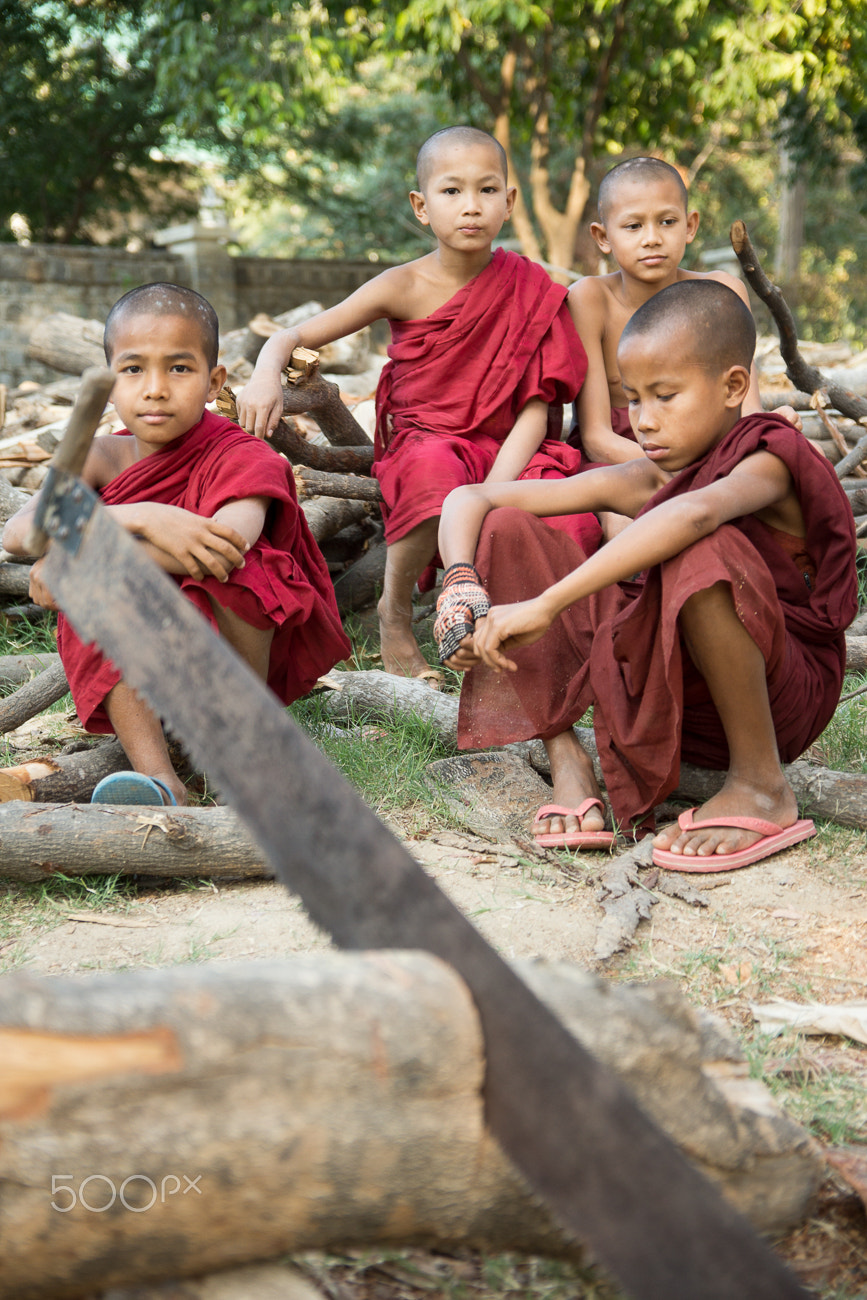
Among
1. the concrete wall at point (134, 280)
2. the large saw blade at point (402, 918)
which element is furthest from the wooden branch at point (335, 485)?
the concrete wall at point (134, 280)

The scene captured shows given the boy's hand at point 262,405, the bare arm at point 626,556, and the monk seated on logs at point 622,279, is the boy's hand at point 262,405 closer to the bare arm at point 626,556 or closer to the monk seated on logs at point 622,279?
Result: the monk seated on logs at point 622,279

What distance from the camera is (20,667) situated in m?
3.62

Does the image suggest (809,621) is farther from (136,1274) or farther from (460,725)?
(136,1274)

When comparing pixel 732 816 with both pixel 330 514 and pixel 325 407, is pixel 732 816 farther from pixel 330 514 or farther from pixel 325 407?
pixel 330 514

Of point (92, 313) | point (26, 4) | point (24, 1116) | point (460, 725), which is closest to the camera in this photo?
point (24, 1116)

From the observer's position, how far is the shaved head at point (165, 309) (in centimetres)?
283

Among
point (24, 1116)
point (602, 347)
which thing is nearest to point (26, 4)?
point (602, 347)

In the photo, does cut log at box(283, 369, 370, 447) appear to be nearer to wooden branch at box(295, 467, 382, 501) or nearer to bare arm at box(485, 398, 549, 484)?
wooden branch at box(295, 467, 382, 501)

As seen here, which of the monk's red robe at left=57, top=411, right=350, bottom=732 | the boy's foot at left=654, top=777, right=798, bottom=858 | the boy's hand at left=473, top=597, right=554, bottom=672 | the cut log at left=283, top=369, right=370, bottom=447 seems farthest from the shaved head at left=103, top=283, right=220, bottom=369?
the boy's foot at left=654, top=777, right=798, bottom=858

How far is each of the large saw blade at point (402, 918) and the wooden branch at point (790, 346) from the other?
2.61 meters

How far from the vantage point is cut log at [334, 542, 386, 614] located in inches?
169

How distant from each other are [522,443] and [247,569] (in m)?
1.16

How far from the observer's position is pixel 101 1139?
100 centimetres

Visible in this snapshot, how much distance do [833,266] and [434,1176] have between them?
2020 centimetres
